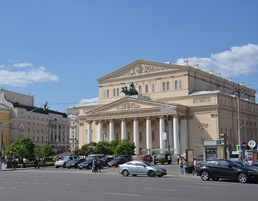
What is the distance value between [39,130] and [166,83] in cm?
5315

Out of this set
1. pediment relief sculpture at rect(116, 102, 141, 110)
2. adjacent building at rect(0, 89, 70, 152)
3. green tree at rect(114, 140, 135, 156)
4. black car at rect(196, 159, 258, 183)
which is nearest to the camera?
black car at rect(196, 159, 258, 183)

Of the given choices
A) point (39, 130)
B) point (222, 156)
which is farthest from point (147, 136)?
Result: point (39, 130)

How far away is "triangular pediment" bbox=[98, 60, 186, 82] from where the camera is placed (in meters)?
86.1

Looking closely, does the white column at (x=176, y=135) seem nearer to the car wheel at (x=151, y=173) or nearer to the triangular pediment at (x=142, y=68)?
the triangular pediment at (x=142, y=68)

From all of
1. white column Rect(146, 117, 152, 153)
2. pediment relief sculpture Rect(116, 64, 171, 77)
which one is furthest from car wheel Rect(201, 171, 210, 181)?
pediment relief sculpture Rect(116, 64, 171, 77)

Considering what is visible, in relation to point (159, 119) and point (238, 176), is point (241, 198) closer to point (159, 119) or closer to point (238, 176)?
point (238, 176)

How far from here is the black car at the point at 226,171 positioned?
2681 cm

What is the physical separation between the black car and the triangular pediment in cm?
5630

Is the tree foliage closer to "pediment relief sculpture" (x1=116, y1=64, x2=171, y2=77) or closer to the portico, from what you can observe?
the portico

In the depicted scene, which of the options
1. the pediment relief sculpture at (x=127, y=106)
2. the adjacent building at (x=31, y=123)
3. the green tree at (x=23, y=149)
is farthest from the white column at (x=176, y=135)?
the adjacent building at (x=31, y=123)

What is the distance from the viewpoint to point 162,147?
77.1 metres

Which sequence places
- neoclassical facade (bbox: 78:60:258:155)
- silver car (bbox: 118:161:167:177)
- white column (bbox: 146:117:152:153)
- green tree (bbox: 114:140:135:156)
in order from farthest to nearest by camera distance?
white column (bbox: 146:117:152:153) < neoclassical facade (bbox: 78:60:258:155) < green tree (bbox: 114:140:135:156) < silver car (bbox: 118:161:167:177)

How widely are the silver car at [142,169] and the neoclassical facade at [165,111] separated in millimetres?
38304

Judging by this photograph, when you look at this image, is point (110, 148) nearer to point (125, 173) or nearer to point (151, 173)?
point (125, 173)
